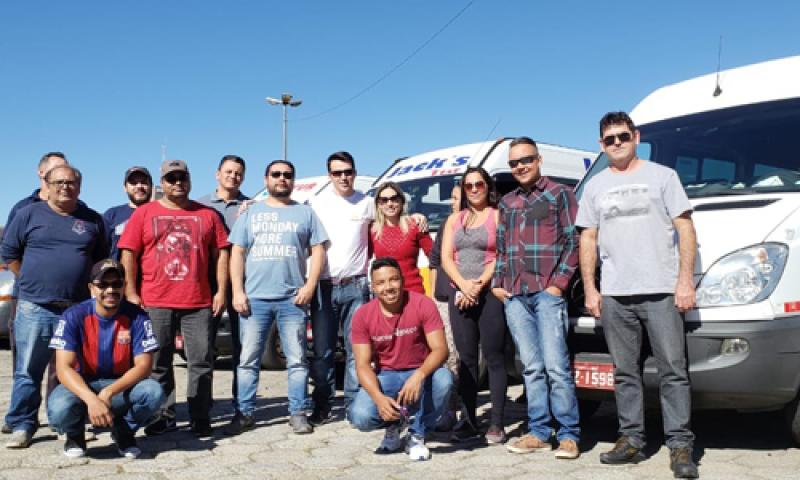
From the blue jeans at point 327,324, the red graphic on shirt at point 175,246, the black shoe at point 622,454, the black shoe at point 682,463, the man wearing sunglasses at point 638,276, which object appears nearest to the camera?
the black shoe at point 682,463

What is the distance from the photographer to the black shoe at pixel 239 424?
17.9ft

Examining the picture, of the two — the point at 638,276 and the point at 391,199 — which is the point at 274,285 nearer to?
the point at 391,199

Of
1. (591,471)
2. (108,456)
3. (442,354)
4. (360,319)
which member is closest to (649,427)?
(591,471)

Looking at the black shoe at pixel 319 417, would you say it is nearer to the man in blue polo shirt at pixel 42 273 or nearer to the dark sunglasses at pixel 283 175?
the dark sunglasses at pixel 283 175

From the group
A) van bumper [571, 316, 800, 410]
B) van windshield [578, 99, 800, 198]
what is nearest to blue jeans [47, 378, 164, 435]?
van bumper [571, 316, 800, 410]

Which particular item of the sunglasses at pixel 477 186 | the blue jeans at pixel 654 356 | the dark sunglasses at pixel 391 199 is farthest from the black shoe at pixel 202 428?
the blue jeans at pixel 654 356

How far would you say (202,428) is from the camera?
536 centimetres

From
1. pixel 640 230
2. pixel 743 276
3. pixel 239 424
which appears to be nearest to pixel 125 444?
pixel 239 424

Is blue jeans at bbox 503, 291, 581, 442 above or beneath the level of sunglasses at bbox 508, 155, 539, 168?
beneath

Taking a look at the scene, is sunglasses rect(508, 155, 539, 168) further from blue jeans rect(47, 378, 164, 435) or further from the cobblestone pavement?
blue jeans rect(47, 378, 164, 435)

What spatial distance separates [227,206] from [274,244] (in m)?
0.88

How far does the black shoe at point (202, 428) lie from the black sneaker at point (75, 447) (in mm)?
803

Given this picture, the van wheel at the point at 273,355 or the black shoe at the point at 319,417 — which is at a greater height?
the van wheel at the point at 273,355

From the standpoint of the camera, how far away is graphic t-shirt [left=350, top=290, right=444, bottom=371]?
482 cm
